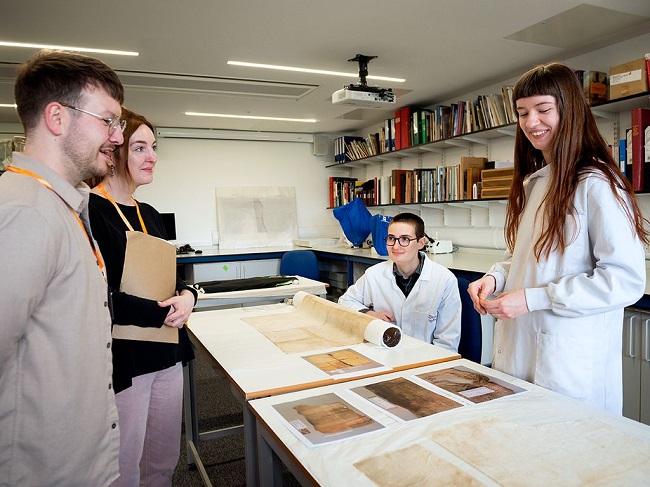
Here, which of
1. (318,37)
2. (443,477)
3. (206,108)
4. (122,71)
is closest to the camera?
(443,477)

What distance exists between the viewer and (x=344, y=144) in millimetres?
6430

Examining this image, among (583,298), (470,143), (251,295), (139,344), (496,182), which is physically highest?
(470,143)

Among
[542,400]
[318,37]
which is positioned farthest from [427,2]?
[542,400]

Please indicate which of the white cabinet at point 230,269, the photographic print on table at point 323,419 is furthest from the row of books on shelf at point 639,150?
the white cabinet at point 230,269

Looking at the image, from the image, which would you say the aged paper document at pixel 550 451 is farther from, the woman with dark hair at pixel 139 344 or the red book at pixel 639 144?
the red book at pixel 639 144

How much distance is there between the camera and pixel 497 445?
93cm

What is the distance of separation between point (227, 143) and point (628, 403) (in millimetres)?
5336

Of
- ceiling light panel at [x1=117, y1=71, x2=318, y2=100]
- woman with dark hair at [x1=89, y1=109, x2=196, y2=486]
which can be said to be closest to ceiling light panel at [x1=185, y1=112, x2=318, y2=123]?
ceiling light panel at [x1=117, y1=71, x2=318, y2=100]

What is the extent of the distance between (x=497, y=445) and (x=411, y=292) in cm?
131

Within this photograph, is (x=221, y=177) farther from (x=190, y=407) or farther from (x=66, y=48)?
(x=190, y=407)

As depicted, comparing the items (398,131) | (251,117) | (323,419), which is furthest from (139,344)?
(251,117)

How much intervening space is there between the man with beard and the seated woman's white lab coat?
1453 millimetres

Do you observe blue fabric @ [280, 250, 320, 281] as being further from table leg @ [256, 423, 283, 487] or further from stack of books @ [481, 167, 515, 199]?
table leg @ [256, 423, 283, 487]

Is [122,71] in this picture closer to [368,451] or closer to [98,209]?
[98,209]
